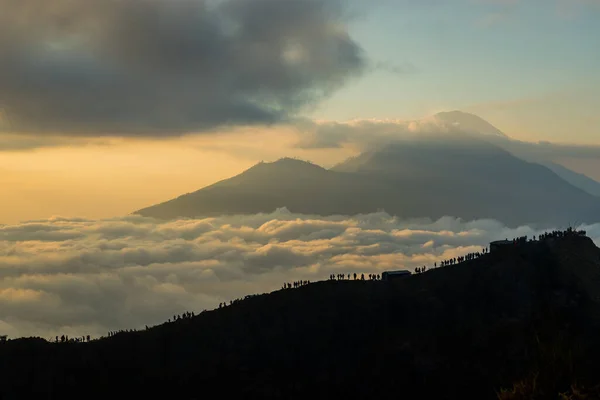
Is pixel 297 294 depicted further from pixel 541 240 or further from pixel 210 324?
pixel 541 240

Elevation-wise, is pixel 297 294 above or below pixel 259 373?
above

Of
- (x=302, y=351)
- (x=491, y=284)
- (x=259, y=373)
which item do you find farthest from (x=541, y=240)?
(x=259, y=373)

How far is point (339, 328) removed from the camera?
15475 centimetres

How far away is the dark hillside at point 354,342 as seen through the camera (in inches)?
5236

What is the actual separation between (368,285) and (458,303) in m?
27.2

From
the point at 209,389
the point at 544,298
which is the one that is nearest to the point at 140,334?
the point at 209,389

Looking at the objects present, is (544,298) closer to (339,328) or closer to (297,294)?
(339,328)

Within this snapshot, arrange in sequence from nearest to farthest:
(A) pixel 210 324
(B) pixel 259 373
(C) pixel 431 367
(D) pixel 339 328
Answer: (C) pixel 431 367 < (B) pixel 259 373 < (D) pixel 339 328 < (A) pixel 210 324

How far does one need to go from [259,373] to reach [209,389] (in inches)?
486

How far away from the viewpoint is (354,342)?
149875 mm

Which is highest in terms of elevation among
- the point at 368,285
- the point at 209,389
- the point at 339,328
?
the point at 368,285

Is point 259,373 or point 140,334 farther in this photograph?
point 140,334

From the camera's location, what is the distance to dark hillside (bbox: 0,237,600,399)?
133000mm

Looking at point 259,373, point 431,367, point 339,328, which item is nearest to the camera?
point 431,367
